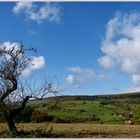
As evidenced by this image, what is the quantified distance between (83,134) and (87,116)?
16226mm

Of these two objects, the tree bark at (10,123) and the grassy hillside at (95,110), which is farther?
the grassy hillside at (95,110)

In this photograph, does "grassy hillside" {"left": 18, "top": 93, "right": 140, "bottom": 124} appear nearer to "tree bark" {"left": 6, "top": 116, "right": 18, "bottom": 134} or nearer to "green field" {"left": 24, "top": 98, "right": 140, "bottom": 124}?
"green field" {"left": 24, "top": 98, "right": 140, "bottom": 124}

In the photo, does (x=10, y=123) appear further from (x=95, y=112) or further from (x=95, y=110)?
(x=95, y=110)

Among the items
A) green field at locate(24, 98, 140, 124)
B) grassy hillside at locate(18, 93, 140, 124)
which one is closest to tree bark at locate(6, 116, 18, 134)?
grassy hillside at locate(18, 93, 140, 124)

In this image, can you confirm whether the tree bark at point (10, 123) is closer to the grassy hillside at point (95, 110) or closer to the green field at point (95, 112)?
the grassy hillside at point (95, 110)

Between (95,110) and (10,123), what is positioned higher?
(95,110)

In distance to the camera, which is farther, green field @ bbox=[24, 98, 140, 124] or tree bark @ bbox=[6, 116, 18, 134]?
green field @ bbox=[24, 98, 140, 124]

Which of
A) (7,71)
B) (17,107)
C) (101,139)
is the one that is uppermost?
(7,71)

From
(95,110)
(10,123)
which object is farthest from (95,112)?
(10,123)

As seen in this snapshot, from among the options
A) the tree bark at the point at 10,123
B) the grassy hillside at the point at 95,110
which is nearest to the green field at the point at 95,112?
the grassy hillside at the point at 95,110

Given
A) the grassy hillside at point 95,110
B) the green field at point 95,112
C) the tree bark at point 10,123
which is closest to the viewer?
the tree bark at point 10,123

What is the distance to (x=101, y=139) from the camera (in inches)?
610

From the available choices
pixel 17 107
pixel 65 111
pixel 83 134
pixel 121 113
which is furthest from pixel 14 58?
pixel 121 113

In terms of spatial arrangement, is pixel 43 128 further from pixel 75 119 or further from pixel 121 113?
pixel 121 113
